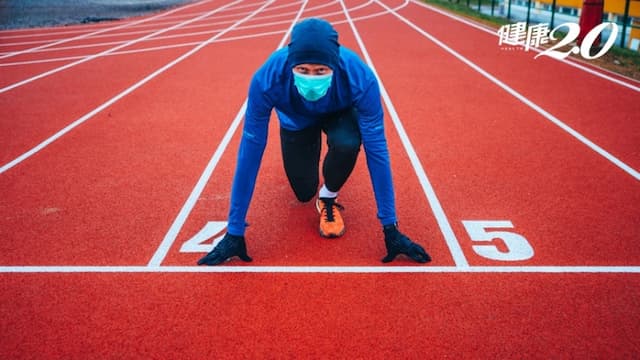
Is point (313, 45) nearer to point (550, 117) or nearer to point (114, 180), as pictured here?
point (114, 180)

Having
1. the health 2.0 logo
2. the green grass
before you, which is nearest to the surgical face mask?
the health 2.0 logo

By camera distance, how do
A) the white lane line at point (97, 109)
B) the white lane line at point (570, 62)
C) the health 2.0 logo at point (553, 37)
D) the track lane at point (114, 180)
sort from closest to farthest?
the track lane at point (114, 180) < the white lane line at point (97, 109) < the white lane line at point (570, 62) < the health 2.0 logo at point (553, 37)

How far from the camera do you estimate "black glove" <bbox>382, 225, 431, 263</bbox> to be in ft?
9.80

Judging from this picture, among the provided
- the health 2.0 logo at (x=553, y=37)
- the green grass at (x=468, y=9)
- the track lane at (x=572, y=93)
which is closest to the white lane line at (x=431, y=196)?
the track lane at (x=572, y=93)

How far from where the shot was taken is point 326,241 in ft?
11.1

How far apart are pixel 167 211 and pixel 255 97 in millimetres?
1546

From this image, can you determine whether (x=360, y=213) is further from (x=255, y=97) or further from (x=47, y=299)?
(x=47, y=299)

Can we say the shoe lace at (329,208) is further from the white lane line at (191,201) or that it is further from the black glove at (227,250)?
the white lane line at (191,201)

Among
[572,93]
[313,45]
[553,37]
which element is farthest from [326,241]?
[553,37]

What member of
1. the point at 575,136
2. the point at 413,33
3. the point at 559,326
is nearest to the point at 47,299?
the point at 559,326

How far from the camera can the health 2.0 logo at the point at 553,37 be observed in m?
9.43

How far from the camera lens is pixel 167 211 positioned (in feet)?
12.5

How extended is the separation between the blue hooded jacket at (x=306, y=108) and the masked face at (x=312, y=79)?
0.05m

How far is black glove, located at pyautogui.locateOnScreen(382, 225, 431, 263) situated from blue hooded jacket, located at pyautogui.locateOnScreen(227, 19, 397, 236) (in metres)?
0.07
